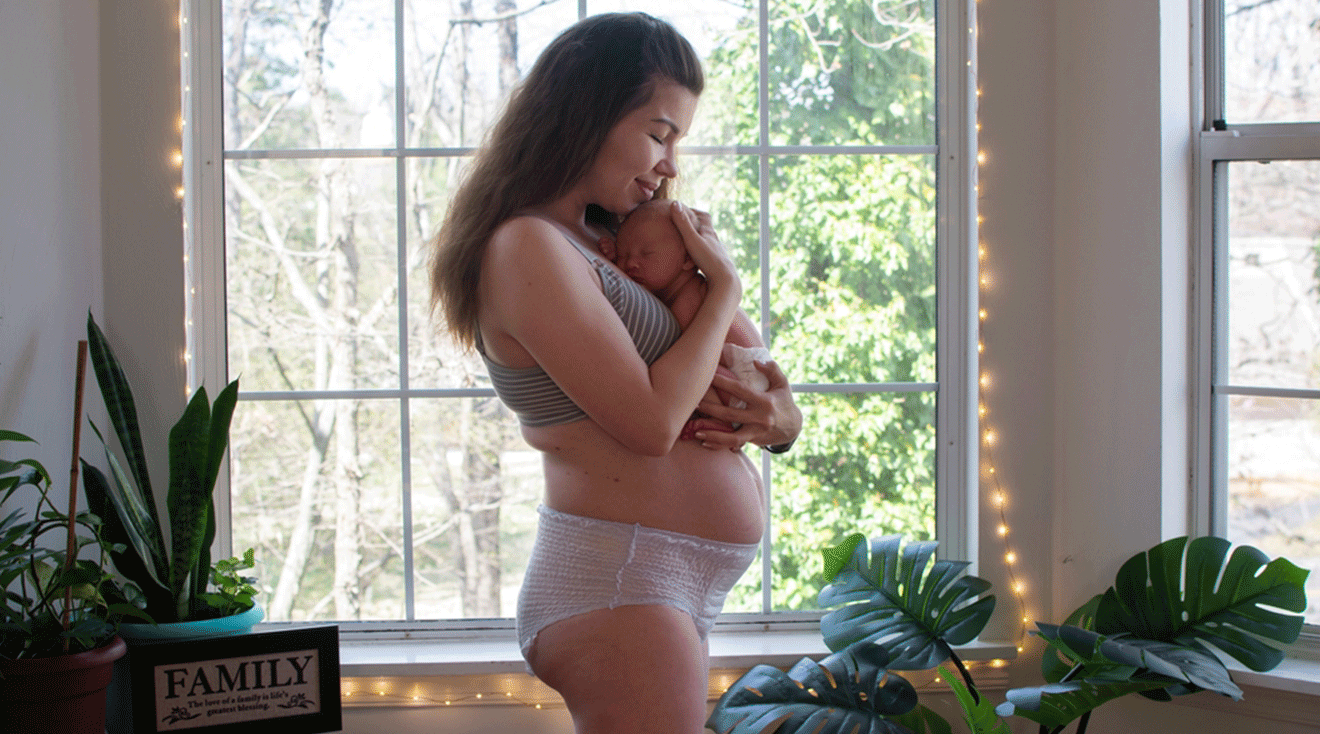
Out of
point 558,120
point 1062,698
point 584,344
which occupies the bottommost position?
point 1062,698

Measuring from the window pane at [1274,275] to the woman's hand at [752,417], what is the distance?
3.75 ft

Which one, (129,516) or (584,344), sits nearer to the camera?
(584,344)

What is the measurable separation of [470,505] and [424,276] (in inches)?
20.8

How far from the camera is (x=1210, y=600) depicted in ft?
5.58

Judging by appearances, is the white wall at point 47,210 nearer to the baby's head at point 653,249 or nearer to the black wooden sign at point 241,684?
the black wooden sign at point 241,684

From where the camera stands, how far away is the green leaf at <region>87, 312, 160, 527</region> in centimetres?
170

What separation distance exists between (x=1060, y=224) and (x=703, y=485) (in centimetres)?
116

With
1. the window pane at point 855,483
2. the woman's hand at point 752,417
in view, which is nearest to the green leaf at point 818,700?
the window pane at point 855,483

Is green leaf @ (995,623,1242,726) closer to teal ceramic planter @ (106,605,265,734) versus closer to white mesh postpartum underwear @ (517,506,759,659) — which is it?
white mesh postpartum underwear @ (517,506,759,659)

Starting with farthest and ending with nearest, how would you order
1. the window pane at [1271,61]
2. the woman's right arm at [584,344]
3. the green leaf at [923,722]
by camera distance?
the window pane at [1271,61]
the green leaf at [923,722]
the woman's right arm at [584,344]

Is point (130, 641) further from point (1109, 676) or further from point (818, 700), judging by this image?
point (1109, 676)

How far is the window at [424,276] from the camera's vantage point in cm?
204

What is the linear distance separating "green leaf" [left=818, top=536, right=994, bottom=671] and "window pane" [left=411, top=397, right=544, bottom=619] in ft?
2.33

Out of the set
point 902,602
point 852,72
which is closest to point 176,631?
point 902,602
